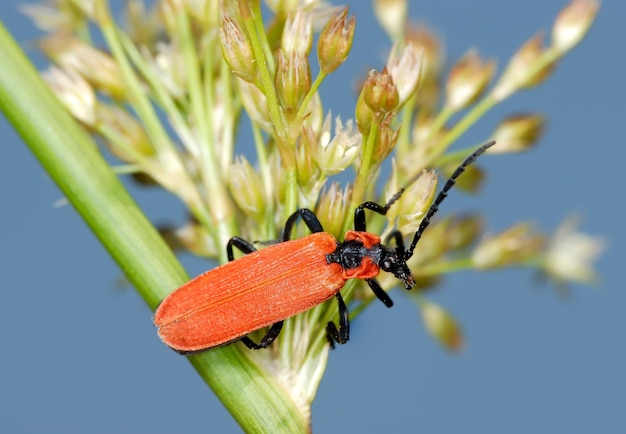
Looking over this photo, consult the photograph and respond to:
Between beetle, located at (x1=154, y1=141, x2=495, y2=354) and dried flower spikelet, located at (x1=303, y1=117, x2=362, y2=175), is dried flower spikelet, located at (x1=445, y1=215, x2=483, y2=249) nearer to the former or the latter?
beetle, located at (x1=154, y1=141, x2=495, y2=354)

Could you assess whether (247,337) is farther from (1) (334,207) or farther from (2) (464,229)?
(2) (464,229)

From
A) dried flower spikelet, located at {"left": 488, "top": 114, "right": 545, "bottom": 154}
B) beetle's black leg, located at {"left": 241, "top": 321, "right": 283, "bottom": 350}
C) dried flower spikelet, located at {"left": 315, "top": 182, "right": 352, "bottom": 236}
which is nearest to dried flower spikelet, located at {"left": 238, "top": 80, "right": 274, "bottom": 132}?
dried flower spikelet, located at {"left": 315, "top": 182, "right": 352, "bottom": 236}

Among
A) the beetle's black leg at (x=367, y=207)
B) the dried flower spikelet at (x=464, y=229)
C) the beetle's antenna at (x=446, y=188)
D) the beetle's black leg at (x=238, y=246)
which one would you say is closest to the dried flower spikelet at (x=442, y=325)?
the dried flower spikelet at (x=464, y=229)

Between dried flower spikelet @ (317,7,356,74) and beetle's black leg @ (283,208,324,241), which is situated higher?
dried flower spikelet @ (317,7,356,74)

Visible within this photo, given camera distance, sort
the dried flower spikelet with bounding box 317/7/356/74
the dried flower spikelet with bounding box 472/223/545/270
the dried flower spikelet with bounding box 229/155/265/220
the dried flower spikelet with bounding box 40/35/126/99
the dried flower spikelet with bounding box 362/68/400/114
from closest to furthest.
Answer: the dried flower spikelet with bounding box 362/68/400/114, the dried flower spikelet with bounding box 317/7/356/74, the dried flower spikelet with bounding box 229/155/265/220, the dried flower spikelet with bounding box 40/35/126/99, the dried flower spikelet with bounding box 472/223/545/270

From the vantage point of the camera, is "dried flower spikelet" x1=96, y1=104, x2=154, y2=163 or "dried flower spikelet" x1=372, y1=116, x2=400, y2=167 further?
"dried flower spikelet" x1=96, y1=104, x2=154, y2=163

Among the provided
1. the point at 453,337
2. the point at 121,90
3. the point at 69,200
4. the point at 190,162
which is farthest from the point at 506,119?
the point at 69,200
